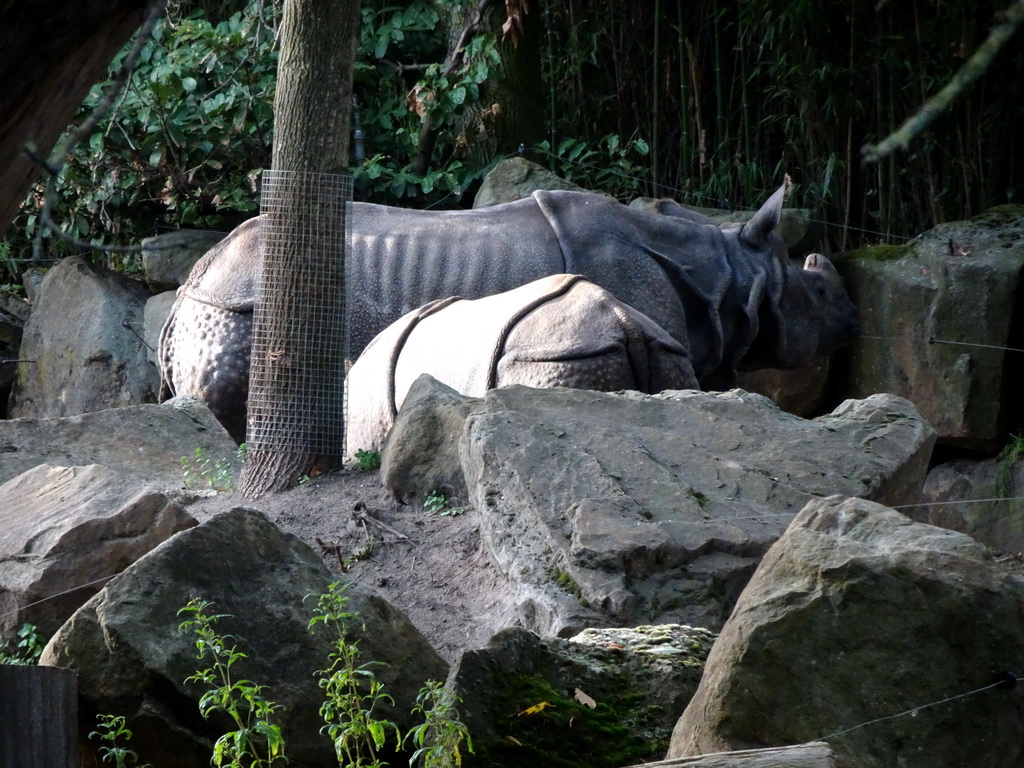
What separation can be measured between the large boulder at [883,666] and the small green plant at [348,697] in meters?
0.60

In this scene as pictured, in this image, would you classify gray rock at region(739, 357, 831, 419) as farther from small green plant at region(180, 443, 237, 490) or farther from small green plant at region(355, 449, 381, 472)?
small green plant at region(180, 443, 237, 490)

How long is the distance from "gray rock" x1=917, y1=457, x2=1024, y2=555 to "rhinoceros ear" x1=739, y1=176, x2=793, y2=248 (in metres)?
1.63

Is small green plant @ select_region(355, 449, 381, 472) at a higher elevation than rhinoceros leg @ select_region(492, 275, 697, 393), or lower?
lower

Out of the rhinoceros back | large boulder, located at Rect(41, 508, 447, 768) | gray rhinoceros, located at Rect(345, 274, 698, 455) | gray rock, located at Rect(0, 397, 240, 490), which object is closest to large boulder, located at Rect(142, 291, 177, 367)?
the rhinoceros back

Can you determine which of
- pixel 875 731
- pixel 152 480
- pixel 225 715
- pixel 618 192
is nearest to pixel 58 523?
pixel 225 715

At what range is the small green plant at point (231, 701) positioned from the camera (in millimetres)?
2514

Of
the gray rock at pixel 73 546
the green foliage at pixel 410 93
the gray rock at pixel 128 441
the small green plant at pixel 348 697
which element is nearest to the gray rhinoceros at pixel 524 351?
the gray rock at pixel 128 441

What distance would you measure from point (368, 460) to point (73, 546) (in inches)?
64.6

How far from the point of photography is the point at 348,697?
2629 mm

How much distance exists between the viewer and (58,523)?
398cm

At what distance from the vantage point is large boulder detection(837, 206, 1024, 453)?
722cm

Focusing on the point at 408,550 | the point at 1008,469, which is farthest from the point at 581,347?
the point at 1008,469

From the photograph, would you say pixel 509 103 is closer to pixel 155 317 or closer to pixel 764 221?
pixel 764 221

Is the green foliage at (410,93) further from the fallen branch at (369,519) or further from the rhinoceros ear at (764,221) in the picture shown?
the fallen branch at (369,519)
